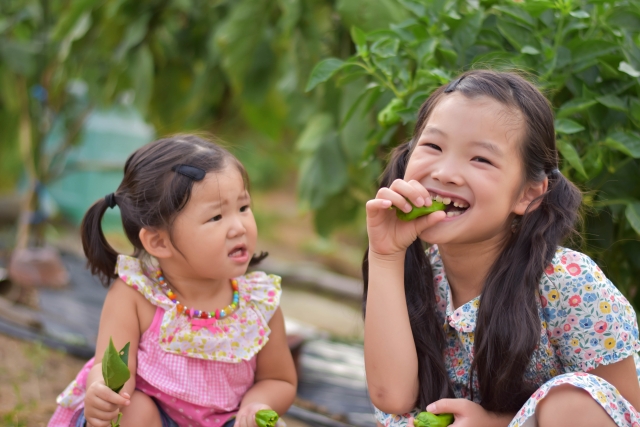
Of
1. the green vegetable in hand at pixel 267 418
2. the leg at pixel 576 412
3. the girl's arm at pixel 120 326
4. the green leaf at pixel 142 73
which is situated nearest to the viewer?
the leg at pixel 576 412

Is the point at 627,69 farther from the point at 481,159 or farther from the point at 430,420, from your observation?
the point at 430,420

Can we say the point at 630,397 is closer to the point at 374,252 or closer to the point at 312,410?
the point at 374,252

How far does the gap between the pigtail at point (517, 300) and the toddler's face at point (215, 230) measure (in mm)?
520

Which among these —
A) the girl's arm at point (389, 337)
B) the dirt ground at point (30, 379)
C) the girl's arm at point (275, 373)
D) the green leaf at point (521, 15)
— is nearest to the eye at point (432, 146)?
the girl's arm at point (389, 337)

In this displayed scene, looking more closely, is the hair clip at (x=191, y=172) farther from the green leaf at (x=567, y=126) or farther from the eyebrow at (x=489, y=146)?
the green leaf at (x=567, y=126)

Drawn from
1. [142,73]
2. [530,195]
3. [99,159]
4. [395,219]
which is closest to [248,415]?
[395,219]

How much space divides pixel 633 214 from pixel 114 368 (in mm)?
1125

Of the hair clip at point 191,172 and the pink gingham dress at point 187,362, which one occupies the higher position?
the hair clip at point 191,172

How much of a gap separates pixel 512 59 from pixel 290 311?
3.40 metres

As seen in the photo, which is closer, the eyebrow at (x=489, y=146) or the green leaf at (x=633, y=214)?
the eyebrow at (x=489, y=146)

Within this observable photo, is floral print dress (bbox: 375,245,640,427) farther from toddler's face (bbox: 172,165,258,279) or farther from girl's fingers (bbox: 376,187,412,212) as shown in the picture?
toddler's face (bbox: 172,165,258,279)

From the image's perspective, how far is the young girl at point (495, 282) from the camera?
133cm

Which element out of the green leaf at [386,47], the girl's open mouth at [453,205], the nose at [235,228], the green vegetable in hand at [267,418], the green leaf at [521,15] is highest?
the green leaf at [521,15]

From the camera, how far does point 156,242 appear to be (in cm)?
160
